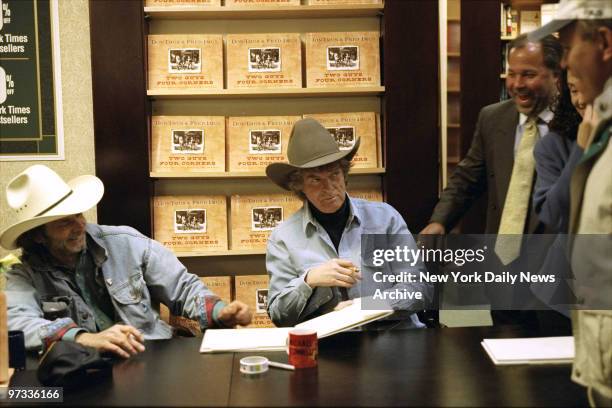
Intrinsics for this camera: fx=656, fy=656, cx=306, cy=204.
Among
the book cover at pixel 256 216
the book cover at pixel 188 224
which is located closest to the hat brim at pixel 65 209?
the book cover at pixel 188 224

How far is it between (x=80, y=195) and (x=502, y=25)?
1.80m

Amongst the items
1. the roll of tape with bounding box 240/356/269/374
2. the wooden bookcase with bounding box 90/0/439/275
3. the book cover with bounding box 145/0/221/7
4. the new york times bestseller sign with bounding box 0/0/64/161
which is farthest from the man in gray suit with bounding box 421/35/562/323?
the new york times bestseller sign with bounding box 0/0/64/161

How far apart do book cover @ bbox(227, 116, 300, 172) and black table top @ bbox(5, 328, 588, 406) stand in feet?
5.38

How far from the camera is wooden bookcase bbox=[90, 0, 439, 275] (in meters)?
3.32

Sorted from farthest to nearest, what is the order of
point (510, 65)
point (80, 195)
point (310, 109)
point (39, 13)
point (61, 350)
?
point (310, 109)
point (39, 13)
point (80, 195)
point (510, 65)
point (61, 350)

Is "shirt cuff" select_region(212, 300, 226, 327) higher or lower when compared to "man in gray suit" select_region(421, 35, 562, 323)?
lower

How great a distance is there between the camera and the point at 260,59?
3.40 metres

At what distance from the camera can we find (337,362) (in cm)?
175

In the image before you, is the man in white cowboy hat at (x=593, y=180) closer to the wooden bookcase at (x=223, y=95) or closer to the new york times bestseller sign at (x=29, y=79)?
the wooden bookcase at (x=223, y=95)

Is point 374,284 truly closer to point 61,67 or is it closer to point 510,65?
point 510,65

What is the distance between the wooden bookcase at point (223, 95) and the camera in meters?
3.32

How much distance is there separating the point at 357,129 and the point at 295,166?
0.98 meters

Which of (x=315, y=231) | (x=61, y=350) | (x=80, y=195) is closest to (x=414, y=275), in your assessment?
(x=315, y=231)

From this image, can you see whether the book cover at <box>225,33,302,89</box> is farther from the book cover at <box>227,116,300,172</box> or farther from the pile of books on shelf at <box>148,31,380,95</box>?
the book cover at <box>227,116,300,172</box>
